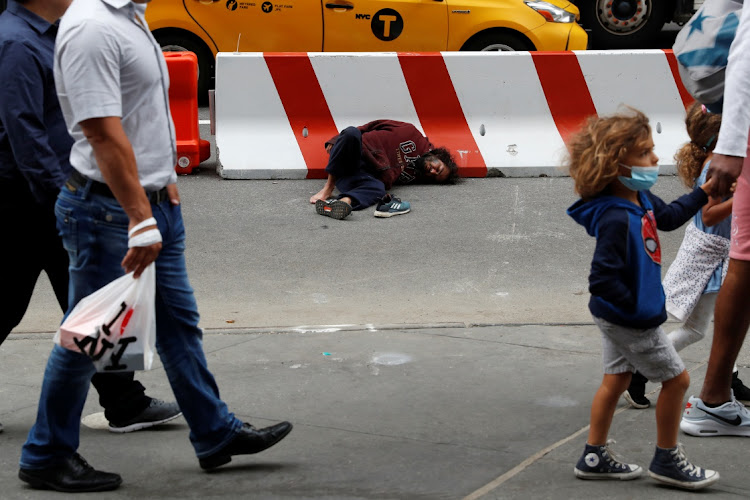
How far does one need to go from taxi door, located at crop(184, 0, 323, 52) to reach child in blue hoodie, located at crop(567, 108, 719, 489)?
7733 millimetres

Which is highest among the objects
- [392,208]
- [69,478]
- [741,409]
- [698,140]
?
[698,140]

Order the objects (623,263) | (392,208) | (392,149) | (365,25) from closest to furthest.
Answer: (623,263) → (392,208) → (392,149) → (365,25)

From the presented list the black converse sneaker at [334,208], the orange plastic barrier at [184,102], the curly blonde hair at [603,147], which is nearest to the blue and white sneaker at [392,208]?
the black converse sneaker at [334,208]

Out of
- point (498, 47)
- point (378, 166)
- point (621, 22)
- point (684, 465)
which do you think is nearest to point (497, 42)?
point (498, 47)

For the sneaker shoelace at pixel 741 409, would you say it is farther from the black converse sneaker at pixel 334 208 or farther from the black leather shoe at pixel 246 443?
the black converse sneaker at pixel 334 208

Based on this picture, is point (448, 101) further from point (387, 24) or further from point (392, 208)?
point (387, 24)

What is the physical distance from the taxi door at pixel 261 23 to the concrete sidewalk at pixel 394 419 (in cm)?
618

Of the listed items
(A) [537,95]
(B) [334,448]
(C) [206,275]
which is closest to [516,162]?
(A) [537,95]

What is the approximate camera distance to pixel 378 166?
776 centimetres

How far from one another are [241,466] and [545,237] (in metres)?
3.66

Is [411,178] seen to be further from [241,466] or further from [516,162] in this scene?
[241,466]

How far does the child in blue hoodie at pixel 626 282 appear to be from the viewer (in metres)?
3.51

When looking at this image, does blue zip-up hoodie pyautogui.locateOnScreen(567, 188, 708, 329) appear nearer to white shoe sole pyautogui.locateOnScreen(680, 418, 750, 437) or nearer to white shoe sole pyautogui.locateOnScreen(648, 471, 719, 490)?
white shoe sole pyautogui.locateOnScreen(648, 471, 719, 490)

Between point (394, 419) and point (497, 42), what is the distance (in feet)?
24.3
